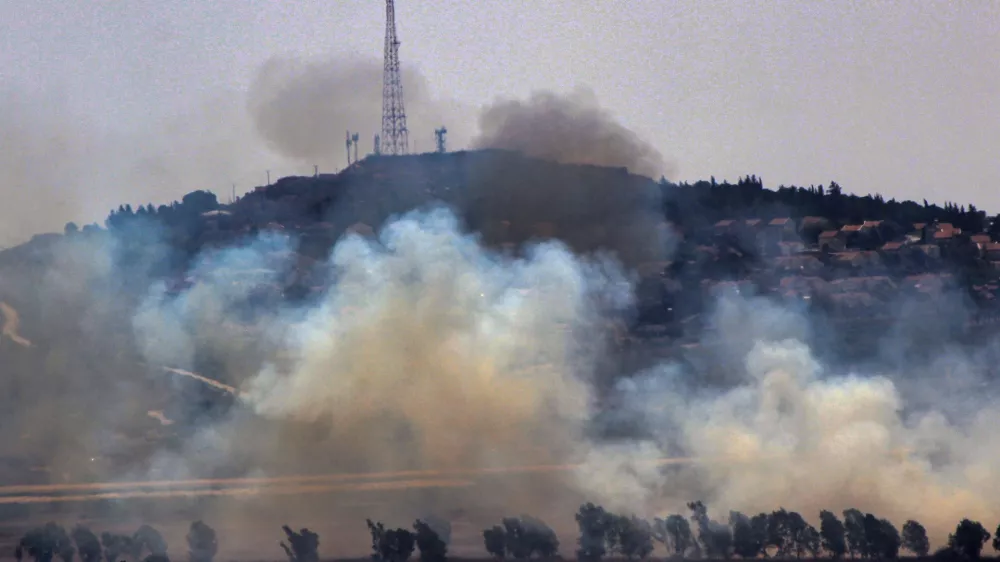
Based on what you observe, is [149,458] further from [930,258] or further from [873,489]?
[930,258]

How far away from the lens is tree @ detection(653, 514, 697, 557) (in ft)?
220

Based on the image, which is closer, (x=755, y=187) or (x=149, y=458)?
(x=149, y=458)

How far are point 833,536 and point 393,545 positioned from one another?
16.8 metres

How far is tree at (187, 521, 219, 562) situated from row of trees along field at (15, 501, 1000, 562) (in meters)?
0.04

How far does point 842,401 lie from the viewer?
77.9 meters

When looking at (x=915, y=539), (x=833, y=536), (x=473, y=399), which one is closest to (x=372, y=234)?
(x=473, y=399)

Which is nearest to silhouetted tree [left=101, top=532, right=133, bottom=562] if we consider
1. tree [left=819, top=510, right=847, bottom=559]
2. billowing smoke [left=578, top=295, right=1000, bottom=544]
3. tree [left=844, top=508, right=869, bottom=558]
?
billowing smoke [left=578, top=295, right=1000, bottom=544]

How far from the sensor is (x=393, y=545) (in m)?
66.4

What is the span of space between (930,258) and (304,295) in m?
54.7

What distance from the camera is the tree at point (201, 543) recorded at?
67750 millimetres

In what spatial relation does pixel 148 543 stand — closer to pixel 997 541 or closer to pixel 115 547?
pixel 115 547

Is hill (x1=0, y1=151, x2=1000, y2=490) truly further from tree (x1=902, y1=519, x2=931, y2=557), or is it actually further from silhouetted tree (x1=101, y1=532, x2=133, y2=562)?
tree (x1=902, y1=519, x2=931, y2=557)

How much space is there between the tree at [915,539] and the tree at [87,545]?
31.1m

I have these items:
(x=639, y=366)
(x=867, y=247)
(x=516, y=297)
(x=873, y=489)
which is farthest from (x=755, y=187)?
(x=873, y=489)
